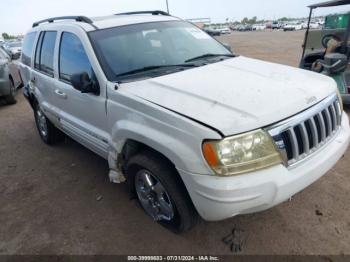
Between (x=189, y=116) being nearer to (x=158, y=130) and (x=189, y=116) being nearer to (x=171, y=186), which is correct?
(x=158, y=130)

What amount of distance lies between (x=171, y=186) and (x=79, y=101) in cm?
155

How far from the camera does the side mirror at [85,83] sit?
2766mm

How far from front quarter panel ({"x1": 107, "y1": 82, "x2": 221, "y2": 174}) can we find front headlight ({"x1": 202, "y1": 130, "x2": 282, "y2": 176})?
57 millimetres

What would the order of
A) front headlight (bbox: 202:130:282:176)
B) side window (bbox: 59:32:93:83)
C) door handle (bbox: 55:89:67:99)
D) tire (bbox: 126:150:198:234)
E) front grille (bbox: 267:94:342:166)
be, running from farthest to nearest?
door handle (bbox: 55:89:67:99), side window (bbox: 59:32:93:83), tire (bbox: 126:150:198:234), front grille (bbox: 267:94:342:166), front headlight (bbox: 202:130:282:176)

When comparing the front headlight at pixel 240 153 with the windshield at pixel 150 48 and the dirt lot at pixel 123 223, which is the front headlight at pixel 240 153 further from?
the windshield at pixel 150 48

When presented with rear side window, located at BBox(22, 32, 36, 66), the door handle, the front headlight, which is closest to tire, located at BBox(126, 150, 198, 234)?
the front headlight

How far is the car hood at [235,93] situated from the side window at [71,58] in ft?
2.35

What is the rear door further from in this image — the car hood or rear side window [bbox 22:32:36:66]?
rear side window [bbox 22:32:36:66]

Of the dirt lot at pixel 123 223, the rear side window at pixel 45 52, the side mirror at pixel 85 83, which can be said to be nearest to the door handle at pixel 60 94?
the rear side window at pixel 45 52

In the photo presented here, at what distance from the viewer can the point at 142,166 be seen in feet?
8.36

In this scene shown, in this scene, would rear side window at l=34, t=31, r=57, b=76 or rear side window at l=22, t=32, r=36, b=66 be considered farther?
rear side window at l=22, t=32, r=36, b=66

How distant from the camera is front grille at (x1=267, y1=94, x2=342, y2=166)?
6.87ft

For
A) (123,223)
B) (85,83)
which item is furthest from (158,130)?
(123,223)

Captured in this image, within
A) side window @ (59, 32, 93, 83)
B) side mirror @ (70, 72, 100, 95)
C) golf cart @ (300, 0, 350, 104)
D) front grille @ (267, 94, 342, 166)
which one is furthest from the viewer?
golf cart @ (300, 0, 350, 104)
